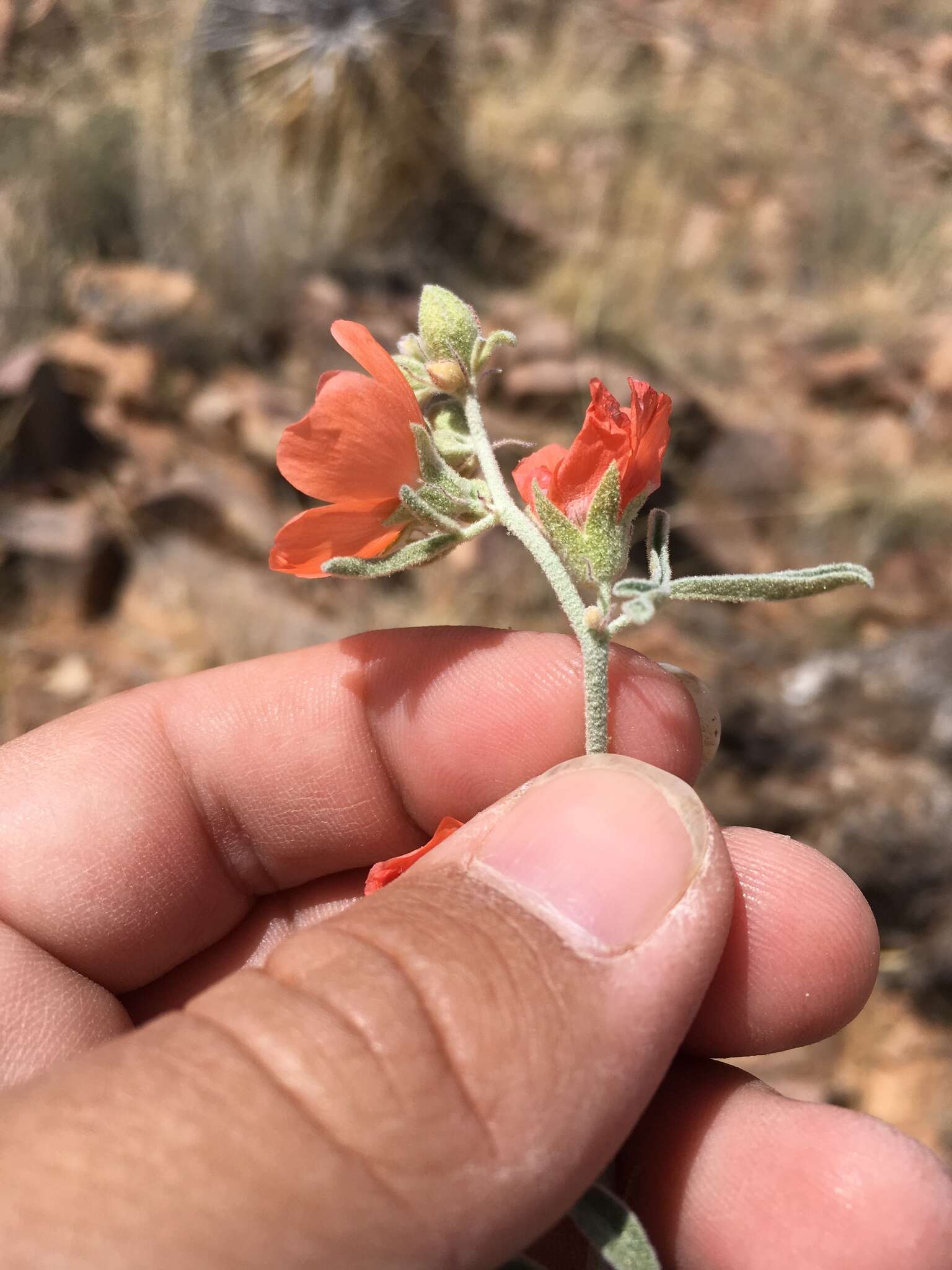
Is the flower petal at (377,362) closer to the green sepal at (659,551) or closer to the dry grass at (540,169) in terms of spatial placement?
the green sepal at (659,551)

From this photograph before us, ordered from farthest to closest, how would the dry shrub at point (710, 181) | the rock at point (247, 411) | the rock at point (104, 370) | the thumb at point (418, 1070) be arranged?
the dry shrub at point (710, 181), the rock at point (104, 370), the rock at point (247, 411), the thumb at point (418, 1070)

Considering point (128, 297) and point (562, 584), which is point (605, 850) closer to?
point (562, 584)

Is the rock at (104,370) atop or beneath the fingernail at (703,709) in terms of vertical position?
beneath

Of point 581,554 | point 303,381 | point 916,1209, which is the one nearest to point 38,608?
point 303,381

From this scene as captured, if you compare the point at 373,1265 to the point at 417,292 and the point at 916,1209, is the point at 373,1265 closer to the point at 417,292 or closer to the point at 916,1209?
the point at 916,1209

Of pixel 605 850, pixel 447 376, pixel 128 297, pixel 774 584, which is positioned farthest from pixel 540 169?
pixel 605 850

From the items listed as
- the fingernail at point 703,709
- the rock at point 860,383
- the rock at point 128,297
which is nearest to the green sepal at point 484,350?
the fingernail at point 703,709

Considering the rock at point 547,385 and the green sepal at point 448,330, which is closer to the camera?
the green sepal at point 448,330
